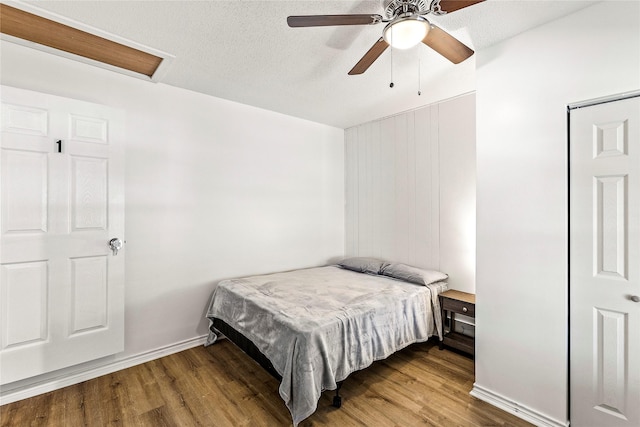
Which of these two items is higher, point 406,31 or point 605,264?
point 406,31

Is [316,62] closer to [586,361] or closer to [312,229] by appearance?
[312,229]

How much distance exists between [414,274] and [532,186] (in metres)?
1.43

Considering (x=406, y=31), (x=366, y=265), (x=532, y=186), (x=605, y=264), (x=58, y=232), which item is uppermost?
(x=406, y=31)

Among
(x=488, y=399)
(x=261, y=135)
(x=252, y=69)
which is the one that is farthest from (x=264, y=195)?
(x=488, y=399)

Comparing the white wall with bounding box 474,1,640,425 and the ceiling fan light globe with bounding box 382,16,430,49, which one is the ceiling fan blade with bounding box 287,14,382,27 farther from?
the white wall with bounding box 474,1,640,425

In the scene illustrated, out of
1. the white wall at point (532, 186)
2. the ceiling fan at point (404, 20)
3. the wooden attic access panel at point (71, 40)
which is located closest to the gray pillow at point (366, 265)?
the white wall at point (532, 186)

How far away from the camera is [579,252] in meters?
1.70

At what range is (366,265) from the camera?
349 cm

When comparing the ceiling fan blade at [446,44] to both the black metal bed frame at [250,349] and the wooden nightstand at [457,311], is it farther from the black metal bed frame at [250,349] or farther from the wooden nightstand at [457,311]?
the black metal bed frame at [250,349]

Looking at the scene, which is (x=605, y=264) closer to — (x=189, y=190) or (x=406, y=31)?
(x=406, y=31)

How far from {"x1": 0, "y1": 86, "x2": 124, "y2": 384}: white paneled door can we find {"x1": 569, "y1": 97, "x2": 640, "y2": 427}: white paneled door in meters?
3.29

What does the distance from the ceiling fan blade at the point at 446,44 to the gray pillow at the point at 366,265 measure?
224 centimetres

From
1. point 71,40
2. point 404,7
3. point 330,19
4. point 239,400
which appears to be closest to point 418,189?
point 404,7

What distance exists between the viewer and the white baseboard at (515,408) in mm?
1771
